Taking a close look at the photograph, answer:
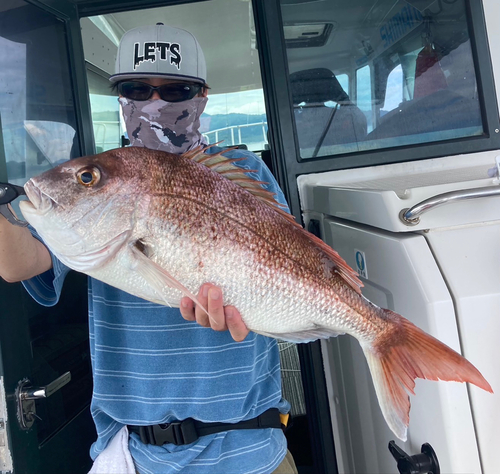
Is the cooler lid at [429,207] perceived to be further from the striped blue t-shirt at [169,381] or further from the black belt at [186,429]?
the black belt at [186,429]

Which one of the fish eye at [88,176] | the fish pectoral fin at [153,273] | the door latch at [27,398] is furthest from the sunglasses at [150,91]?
the door latch at [27,398]

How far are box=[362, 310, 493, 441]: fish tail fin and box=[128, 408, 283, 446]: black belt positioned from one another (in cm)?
49

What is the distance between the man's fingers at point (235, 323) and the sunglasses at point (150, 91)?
0.88m

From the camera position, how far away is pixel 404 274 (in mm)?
1272

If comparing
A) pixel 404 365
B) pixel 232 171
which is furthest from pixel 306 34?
pixel 404 365

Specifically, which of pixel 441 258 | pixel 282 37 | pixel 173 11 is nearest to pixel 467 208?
pixel 441 258

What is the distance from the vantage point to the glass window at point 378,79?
2.27 meters

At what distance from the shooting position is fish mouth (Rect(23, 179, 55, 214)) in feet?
3.27

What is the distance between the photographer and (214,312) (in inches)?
42.9

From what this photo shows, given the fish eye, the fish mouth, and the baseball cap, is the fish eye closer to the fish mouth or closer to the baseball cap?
the fish mouth

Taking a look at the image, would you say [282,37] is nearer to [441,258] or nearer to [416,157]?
[416,157]

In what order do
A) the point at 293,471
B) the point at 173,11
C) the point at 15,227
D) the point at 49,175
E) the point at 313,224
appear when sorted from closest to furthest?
1. the point at 49,175
2. the point at 15,227
3. the point at 293,471
4. the point at 313,224
5. the point at 173,11

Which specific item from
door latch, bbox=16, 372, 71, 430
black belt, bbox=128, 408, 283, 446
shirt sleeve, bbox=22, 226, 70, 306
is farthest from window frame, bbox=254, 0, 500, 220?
door latch, bbox=16, 372, 71, 430

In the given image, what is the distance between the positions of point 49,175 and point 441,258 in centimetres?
112
